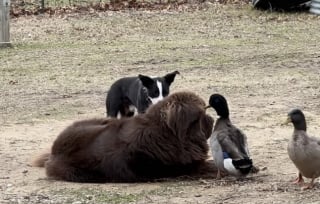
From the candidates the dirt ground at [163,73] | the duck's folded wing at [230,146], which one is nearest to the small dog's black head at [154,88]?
the dirt ground at [163,73]

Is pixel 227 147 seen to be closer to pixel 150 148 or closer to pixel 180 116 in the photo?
pixel 180 116

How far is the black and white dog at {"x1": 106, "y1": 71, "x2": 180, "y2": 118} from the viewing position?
9.02 meters

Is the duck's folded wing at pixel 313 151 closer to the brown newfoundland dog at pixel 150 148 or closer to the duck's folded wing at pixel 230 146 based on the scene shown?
the duck's folded wing at pixel 230 146

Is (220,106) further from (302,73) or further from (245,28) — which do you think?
(245,28)

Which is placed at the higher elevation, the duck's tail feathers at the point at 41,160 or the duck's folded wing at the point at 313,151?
the duck's folded wing at the point at 313,151

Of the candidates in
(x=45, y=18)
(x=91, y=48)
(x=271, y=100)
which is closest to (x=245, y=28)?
(x=91, y=48)

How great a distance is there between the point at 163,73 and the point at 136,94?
3.84 meters

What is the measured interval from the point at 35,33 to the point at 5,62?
389cm

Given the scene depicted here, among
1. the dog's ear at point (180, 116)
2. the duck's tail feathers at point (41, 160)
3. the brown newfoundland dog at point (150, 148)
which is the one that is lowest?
the duck's tail feathers at point (41, 160)

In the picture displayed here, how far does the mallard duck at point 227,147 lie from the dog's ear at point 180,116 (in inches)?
7.7

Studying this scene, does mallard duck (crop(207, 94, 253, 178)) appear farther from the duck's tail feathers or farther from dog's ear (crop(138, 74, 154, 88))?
dog's ear (crop(138, 74, 154, 88))

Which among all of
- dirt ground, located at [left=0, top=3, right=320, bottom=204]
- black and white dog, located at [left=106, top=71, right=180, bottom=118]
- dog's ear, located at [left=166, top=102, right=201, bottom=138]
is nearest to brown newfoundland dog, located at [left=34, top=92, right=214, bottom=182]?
dog's ear, located at [left=166, top=102, right=201, bottom=138]

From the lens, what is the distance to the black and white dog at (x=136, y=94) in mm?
9023

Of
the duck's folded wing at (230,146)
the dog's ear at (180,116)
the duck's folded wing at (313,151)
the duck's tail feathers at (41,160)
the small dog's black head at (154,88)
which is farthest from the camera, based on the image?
the small dog's black head at (154,88)
